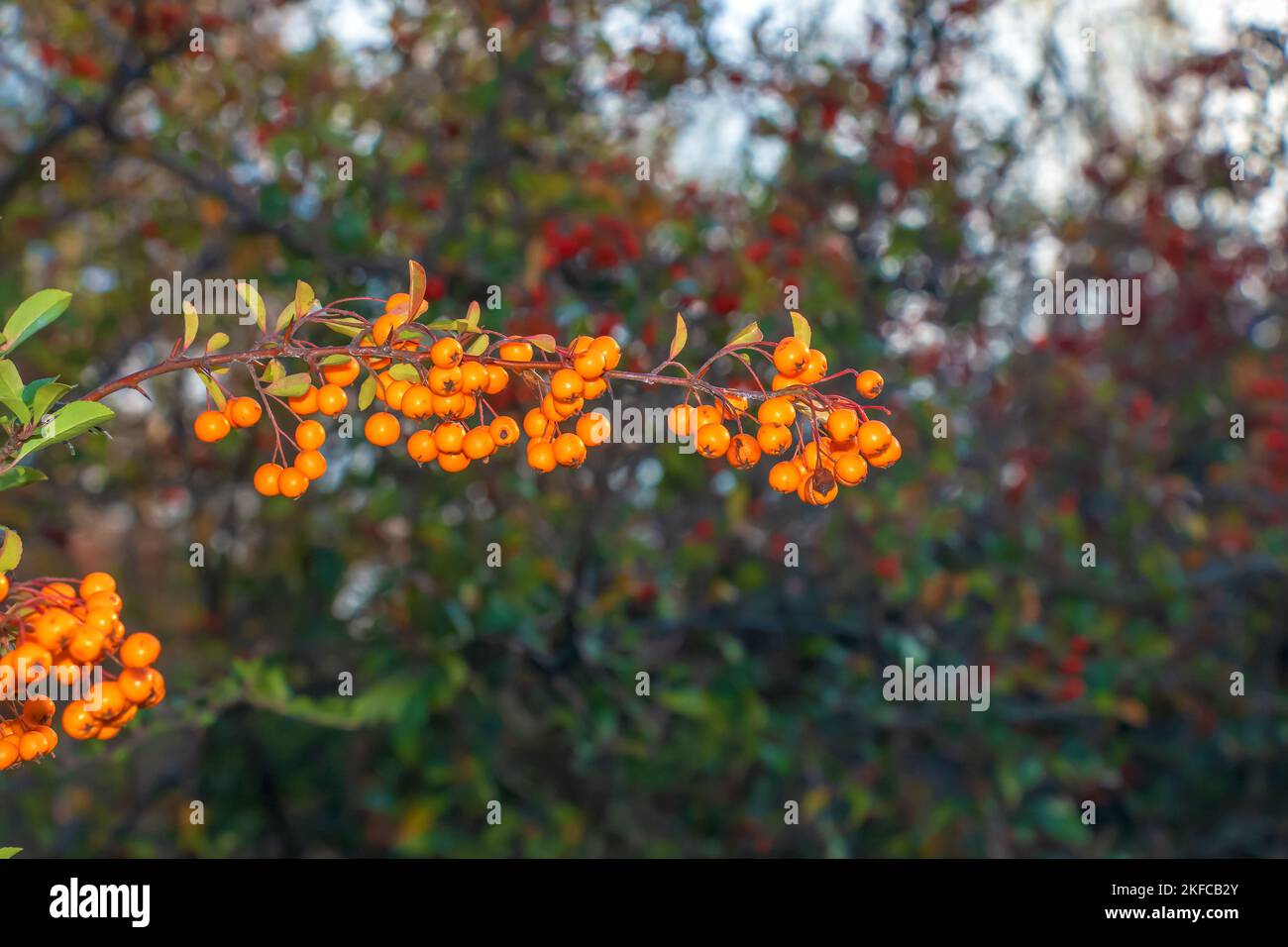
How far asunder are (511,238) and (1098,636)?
6.52ft

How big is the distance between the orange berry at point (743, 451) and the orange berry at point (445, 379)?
26 centimetres

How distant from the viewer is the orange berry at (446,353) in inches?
37.1

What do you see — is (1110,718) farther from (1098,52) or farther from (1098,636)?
(1098,52)

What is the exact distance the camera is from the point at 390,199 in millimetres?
2779

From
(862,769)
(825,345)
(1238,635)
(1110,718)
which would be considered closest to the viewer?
(825,345)

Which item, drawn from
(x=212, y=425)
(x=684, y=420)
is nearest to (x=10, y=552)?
(x=212, y=425)

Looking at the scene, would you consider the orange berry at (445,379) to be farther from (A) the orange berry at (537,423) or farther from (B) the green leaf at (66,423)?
(B) the green leaf at (66,423)

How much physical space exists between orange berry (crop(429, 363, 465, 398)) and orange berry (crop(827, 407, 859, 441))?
33 centimetres

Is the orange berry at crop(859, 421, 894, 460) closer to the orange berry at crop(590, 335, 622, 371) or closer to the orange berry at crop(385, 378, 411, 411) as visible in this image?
the orange berry at crop(590, 335, 622, 371)

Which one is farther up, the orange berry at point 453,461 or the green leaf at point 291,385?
the green leaf at point 291,385

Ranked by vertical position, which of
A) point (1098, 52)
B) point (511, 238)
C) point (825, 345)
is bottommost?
point (825, 345)

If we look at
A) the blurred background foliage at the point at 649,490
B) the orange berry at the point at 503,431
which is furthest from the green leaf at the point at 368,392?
the blurred background foliage at the point at 649,490

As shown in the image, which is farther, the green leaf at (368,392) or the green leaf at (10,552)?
the green leaf at (368,392)
